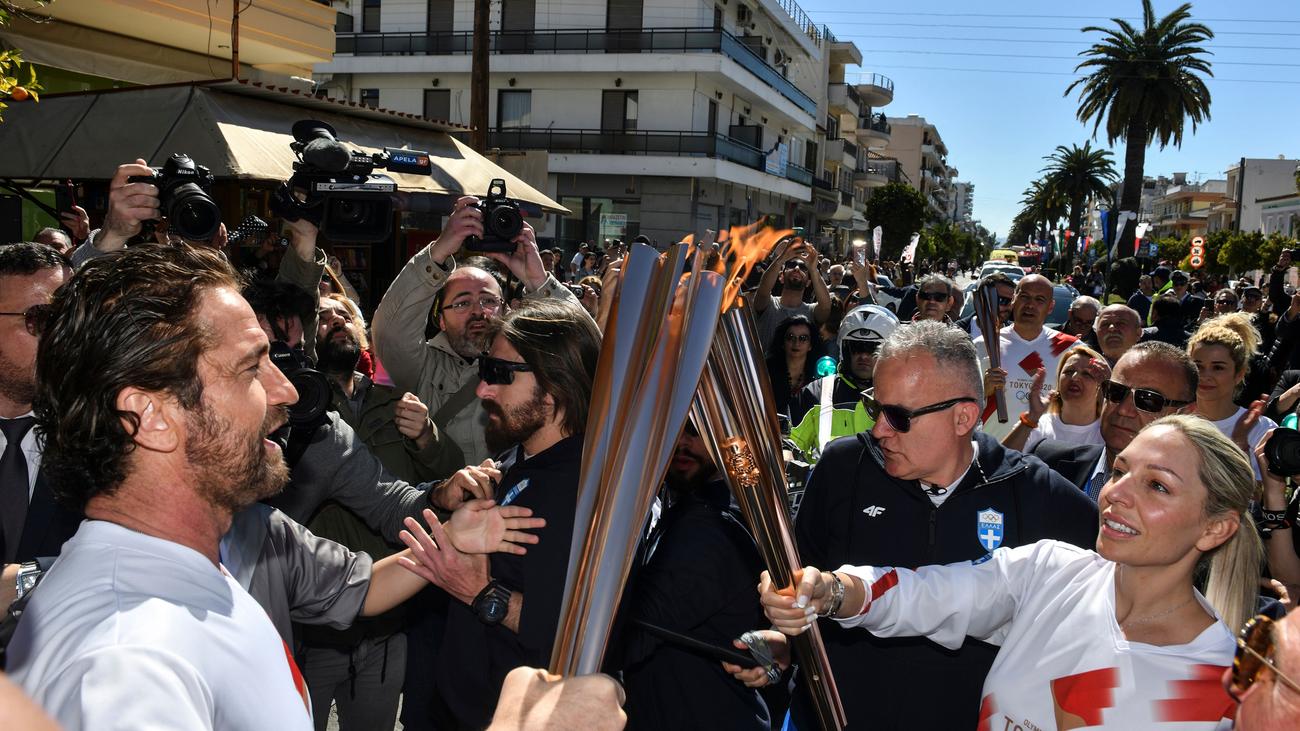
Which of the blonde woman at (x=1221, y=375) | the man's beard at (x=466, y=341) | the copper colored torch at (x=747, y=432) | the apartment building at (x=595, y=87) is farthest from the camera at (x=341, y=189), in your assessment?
the apartment building at (x=595, y=87)

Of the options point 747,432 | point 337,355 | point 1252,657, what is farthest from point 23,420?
point 1252,657

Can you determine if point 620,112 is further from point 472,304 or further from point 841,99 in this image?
point 472,304

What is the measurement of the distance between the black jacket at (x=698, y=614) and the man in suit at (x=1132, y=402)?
5.90ft

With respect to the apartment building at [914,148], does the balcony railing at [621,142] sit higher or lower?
lower

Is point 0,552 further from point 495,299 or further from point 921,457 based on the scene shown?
point 921,457

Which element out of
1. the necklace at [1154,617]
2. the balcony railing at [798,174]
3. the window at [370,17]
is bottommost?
the necklace at [1154,617]

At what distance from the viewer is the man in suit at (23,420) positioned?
288 cm

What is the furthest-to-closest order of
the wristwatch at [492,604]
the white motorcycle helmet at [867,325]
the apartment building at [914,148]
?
the apartment building at [914,148]
the white motorcycle helmet at [867,325]
the wristwatch at [492,604]

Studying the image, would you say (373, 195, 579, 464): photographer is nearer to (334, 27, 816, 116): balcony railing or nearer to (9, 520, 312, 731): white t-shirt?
(9, 520, 312, 731): white t-shirt

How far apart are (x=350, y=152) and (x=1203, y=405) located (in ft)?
15.2

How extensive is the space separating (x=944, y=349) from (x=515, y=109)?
3354cm

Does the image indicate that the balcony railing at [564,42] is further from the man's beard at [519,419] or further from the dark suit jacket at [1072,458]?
the man's beard at [519,419]

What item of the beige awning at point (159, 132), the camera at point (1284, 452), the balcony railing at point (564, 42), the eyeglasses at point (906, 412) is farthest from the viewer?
the balcony railing at point (564, 42)

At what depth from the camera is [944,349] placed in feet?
10.2
